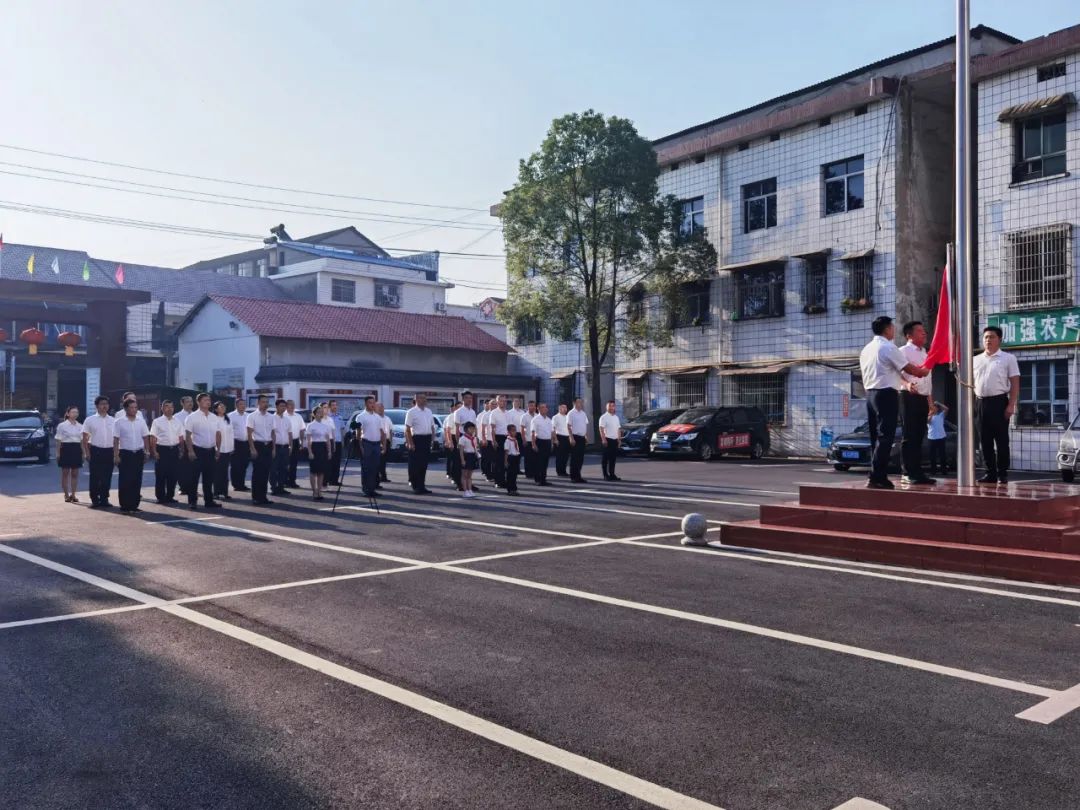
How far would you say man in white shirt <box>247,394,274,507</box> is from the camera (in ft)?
47.3

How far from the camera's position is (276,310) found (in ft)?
123

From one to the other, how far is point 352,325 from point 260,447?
24.6 meters

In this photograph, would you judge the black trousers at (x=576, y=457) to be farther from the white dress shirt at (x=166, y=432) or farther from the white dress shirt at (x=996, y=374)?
the white dress shirt at (x=996, y=374)

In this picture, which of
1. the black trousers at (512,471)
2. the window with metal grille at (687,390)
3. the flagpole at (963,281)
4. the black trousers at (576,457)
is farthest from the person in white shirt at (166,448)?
the window with metal grille at (687,390)

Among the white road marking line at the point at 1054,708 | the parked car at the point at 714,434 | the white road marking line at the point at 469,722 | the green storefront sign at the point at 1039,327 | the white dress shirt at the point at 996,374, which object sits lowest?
the white road marking line at the point at 469,722

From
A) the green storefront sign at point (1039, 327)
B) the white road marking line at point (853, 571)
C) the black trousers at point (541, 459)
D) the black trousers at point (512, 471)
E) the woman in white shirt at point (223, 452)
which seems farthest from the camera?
the green storefront sign at point (1039, 327)

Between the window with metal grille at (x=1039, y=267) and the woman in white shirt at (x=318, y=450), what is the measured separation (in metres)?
15.8

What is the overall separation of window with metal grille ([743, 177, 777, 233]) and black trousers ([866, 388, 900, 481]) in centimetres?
1985

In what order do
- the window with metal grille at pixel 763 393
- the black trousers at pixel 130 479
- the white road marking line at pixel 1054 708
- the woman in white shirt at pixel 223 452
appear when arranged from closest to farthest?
the white road marking line at pixel 1054 708
the black trousers at pixel 130 479
the woman in white shirt at pixel 223 452
the window with metal grille at pixel 763 393

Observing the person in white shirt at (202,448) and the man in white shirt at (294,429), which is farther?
the man in white shirt at (294,429)

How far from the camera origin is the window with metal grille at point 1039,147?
21.4m

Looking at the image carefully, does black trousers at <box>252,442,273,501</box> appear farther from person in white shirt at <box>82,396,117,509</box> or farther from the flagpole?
the flagpole

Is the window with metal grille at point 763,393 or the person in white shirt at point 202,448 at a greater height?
the window with metal grille at point 763,393

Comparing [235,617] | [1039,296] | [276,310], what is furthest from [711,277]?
[235,617]
